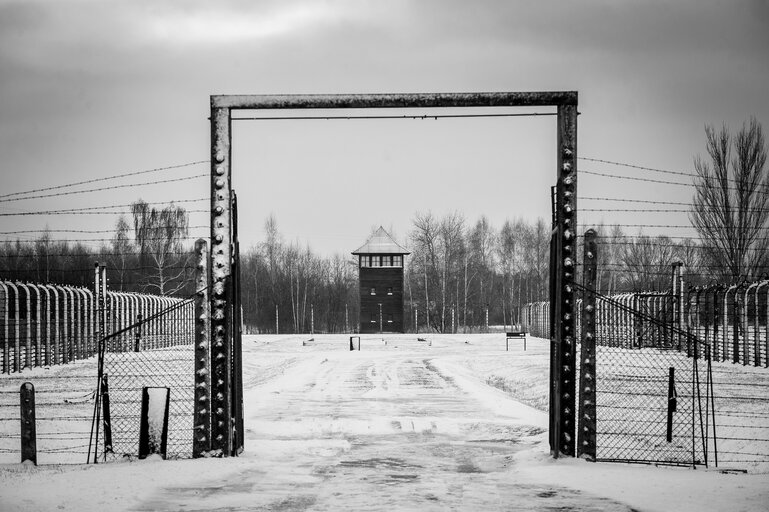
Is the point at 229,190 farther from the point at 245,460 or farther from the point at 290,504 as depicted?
the point at 290,504

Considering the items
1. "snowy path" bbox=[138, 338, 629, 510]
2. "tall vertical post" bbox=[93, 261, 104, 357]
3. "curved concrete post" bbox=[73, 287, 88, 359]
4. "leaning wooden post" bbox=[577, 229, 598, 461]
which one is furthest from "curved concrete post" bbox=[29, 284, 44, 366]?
"leaning wooden post" bbox=[577, 229, 598, 461]

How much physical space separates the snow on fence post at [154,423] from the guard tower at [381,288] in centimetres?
6508

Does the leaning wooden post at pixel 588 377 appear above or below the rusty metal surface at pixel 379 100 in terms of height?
below

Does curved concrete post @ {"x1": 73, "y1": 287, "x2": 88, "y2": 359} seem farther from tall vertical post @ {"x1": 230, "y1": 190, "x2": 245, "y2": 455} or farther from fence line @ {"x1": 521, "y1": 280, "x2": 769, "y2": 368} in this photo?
tall vertical post @ {"x1": 230, "y1": 190, "x2": 245, "y2": 455}

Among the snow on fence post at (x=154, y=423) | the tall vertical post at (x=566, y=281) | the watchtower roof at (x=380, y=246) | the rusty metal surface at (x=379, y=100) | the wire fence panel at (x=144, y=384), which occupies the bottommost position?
the wire fence panel at (x=144, y=384)

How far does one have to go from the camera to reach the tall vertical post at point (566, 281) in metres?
11.0

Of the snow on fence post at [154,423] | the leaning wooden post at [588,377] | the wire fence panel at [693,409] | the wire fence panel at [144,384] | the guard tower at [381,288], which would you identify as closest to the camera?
the leaning wooden post at [588,377]

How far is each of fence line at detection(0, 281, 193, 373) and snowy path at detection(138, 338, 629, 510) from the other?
9.36 m

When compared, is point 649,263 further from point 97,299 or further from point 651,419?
point 651,419

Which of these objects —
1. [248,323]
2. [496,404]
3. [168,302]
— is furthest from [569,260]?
[248,323]

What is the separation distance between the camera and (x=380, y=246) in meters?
79.1

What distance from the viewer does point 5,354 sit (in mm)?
26297

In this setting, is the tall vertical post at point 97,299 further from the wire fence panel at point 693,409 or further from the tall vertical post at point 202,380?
the tall vertical post at point 202,380

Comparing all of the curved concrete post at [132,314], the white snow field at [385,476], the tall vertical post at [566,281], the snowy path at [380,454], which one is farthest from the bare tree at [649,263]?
the tall vertical post at [566,281]
